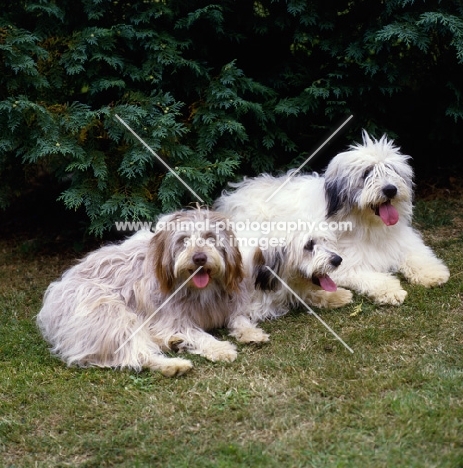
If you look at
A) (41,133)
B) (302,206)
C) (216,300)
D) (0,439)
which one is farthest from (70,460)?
(41,133)

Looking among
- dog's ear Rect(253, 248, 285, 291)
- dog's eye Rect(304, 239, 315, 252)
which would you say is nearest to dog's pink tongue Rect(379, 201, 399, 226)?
dog's eye Rect(304, 239, 315, 252)

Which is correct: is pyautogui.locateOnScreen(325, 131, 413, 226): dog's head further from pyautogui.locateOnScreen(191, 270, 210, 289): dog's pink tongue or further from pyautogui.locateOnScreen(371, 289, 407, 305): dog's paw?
pyautogui.locateOnScreen(191, 270, 210, 289): dog's pink tongue

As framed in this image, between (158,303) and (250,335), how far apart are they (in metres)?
0.64

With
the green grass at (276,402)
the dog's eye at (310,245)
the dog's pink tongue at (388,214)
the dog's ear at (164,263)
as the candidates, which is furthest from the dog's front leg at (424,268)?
the dog's ear at (164,263)

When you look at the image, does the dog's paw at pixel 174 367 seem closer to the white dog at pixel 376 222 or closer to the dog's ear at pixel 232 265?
the dog's ear at pixel 232 265

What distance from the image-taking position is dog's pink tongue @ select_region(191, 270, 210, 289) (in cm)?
412

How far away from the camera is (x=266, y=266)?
14.9ft

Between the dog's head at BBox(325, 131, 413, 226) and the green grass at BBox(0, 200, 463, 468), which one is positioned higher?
the dog's head at BBox(325, 131, 413, 226)

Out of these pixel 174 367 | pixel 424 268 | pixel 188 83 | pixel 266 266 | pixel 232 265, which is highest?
pixel 188 83

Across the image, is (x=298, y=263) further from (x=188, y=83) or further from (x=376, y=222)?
(x=188, y=83)

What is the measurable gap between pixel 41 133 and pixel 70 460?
3.11m

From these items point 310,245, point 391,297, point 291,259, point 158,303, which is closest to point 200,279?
point 158,303

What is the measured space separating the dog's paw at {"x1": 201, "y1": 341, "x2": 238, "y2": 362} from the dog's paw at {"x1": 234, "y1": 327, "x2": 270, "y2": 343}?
0.12 m

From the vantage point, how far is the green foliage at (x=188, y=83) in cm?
558
